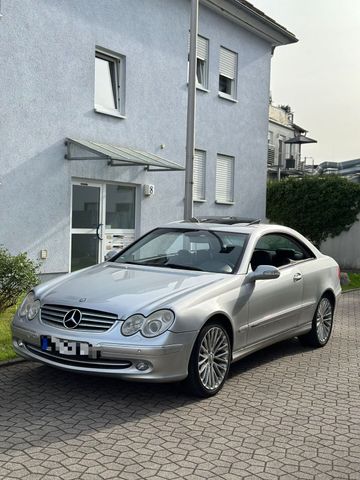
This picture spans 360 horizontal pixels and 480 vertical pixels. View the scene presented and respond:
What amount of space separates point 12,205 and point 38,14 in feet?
12.2

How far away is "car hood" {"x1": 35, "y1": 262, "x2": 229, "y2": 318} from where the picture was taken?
16.6ft

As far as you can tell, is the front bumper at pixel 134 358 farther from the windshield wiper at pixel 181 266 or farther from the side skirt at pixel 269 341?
the windshield wiper at pixel 181 266

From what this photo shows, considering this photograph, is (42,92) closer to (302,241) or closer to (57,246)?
(57,246)

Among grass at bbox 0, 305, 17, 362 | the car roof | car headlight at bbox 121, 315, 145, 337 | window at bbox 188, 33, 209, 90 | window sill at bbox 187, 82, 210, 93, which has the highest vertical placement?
window at bbox 188, 33, 209, 90

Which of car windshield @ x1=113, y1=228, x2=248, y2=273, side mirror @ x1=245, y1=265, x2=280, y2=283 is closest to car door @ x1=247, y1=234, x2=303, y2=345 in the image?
side mirror @ x1=245, y1=265, x2=280, y2=283

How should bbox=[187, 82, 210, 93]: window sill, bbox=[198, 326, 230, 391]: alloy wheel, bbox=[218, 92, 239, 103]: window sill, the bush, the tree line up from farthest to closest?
the tree
bbox=[218, 92, 239, 103]: window sill
bbox=[187, 82, 210, 93]: window sill
the bush
bbox=[198, 326, 230, 391]: alloy wheel

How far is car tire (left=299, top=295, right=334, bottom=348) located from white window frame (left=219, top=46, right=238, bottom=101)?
1048cm

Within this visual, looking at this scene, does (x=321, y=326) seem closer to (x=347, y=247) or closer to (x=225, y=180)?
(x=225, y=180)

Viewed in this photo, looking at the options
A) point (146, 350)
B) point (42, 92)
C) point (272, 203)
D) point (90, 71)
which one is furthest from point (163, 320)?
point (272, 203)

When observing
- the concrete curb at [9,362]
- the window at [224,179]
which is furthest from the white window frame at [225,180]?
the concrete curb at [9,362]

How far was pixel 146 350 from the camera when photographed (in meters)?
4.78

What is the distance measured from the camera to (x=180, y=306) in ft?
16.5

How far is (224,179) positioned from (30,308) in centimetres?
1257

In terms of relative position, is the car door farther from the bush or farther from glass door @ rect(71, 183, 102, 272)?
glass door @ rect(71, 183, 102, 272)
